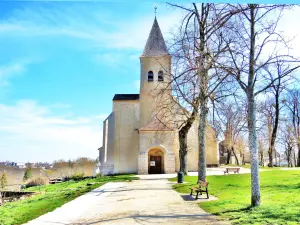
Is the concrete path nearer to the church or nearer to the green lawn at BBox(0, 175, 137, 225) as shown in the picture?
the green lawn at BBox(0, 175, 137, 225)

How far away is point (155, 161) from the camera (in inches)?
1572

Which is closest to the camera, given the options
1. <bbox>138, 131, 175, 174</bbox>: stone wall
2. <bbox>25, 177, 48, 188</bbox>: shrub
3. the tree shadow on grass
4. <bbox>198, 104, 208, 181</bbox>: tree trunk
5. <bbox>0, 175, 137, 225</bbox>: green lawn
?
the tree shadow on grass

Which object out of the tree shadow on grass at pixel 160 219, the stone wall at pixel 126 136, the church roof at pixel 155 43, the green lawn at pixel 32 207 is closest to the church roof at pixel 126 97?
the stone wall at pixel 126 136

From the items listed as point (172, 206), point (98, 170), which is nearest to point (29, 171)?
point (98, 170)

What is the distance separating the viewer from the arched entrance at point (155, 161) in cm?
3972

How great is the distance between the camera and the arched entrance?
39719mm

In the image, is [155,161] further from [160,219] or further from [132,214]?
[160,219]

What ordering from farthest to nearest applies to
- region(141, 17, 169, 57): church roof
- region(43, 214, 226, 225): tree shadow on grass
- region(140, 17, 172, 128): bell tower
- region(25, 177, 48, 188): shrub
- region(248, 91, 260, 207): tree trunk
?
region(141, 17, 169, 57): church roof → region(140, 17, 172, 128): bell tower → region(25, 177, 48, 188): shrub → region(248, 91, 260, 207): tree trunk → region(43, 214, 226, 225): tree shadow on grass

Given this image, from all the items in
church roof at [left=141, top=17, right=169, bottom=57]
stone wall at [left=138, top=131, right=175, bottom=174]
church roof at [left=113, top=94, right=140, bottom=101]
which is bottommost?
stone wall at [left=138, top=131, right=175, bottom=174]

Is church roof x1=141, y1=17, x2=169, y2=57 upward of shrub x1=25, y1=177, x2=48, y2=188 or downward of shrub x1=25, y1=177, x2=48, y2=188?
upward

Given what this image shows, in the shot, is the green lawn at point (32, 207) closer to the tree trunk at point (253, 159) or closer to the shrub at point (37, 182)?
the tree trunk at point (253, 159)

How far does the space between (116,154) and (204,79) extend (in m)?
29.8

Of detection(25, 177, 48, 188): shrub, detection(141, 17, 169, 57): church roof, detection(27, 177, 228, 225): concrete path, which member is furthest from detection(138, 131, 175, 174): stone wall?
detection(27, 177, 228, 225): concrete path

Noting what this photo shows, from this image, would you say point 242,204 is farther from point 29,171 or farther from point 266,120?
point 29,171
